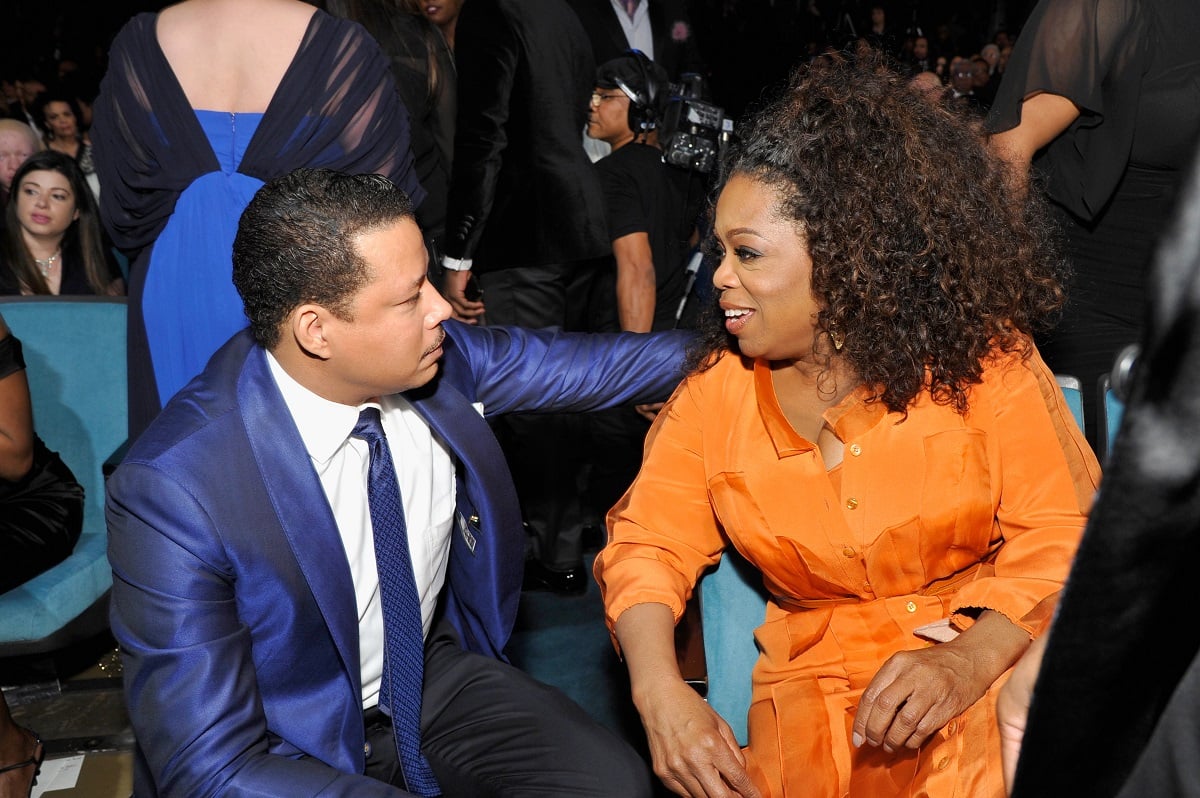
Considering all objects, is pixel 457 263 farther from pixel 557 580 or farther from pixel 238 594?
pixel 238 594

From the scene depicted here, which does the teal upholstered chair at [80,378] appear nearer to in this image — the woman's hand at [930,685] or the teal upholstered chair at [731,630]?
the teal upholstered chair at [731,630]

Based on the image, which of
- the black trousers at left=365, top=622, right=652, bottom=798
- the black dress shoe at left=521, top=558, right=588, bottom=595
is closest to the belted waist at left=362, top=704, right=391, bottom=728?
the black trousers at left=365, top=622, right=652, bottom=798

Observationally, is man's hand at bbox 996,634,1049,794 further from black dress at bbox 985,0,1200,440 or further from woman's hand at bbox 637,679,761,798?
black dress at bbox 985,0,1200,440

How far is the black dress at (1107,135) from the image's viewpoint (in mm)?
2084

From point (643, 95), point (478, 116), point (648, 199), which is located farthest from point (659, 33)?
point (478, 116)

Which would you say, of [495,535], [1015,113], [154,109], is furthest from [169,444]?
[1015,113]

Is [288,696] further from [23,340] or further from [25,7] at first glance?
[25,7]

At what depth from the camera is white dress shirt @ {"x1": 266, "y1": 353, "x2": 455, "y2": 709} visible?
171 centimetres

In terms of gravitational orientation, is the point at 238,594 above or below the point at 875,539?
below

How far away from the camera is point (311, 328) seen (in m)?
1.65

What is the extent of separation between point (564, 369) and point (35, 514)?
136cm

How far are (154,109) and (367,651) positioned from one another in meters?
1.24

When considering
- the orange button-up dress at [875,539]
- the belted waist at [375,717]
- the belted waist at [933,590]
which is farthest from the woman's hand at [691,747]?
the belted waist at [375,717]

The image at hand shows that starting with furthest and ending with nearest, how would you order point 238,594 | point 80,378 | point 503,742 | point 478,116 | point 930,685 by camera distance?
1. point 478,116
2. point 80,378
3. point 503,742
4. point 238,594
5. point 930,685
